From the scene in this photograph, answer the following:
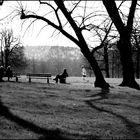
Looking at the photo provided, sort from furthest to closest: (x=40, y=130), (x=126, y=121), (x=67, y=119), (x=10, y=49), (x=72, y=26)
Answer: (x=10, y=49) < (x=72, y=26) < (x=126, y=121) < (x=67, y=119) < (x=40, y=130)

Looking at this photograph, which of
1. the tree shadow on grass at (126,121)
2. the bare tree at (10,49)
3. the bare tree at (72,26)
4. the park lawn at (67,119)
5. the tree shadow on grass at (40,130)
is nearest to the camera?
the tree shadow on grass at (40,130)

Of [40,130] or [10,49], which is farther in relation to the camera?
[10,49]

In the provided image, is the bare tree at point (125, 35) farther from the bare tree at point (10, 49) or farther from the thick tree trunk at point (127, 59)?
the bare tree at point (10, 49)

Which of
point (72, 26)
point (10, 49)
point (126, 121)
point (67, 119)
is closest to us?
point (67, 119)

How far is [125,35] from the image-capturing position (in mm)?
16766

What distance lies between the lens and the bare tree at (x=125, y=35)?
1648 cm

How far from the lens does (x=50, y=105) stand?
354 inches

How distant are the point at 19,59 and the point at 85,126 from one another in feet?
168

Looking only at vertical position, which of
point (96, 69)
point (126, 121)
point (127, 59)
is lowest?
point (126, 121)

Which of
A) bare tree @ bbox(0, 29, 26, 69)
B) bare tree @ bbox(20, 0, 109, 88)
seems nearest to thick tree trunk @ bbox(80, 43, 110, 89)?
bare tree @ bbox(20, 0, 109, 88)

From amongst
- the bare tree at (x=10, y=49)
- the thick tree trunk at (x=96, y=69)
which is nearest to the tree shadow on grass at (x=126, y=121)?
the thick tree trunk at (x=96, y=69)

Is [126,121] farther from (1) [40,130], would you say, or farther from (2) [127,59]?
(2) [127,59]

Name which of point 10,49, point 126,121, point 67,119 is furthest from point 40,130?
point 10,49

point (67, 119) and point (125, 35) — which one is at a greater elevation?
point (125, 35)
